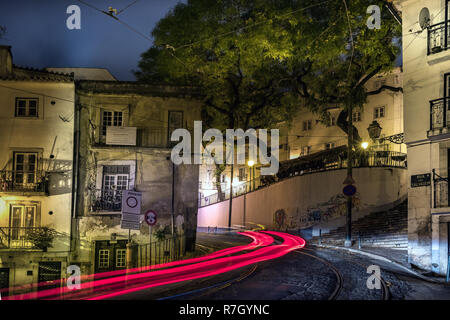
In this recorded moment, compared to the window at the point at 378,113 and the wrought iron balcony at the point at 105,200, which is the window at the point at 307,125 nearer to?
the window at the point at 378,113

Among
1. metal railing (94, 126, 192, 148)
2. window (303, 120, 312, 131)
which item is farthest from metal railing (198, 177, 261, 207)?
metal railing (94, 126, 192, 148)

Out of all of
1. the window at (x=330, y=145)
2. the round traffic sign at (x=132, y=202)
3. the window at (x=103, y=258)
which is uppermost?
the window at (x=330, y=145)

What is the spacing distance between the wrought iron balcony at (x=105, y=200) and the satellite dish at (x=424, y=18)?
15.4 m

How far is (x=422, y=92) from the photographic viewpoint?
1997 centimetres

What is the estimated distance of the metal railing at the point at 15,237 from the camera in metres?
24.5

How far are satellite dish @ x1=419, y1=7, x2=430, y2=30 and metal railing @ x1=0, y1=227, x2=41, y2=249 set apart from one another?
18951 millimetres

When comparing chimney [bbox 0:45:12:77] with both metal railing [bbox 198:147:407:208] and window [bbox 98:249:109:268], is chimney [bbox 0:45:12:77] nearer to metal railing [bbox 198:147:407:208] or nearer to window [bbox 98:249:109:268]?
window [bbox 98:249:109:268]

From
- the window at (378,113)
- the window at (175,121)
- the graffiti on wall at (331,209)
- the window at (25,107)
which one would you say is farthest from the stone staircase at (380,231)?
the window at (378,113)

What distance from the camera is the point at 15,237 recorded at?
968 inches

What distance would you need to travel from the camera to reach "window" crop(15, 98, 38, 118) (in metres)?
25.5

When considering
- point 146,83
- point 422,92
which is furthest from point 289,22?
point 422,92

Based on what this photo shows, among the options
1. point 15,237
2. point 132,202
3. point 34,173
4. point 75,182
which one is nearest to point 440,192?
point 132,202

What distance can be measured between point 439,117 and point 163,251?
44.8 feet
